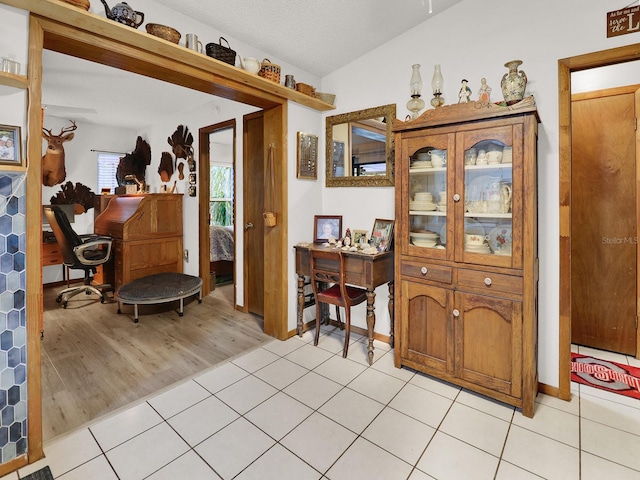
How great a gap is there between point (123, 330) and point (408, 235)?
301 cm

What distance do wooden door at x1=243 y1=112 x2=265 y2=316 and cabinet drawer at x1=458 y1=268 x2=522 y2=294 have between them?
7.27 ft

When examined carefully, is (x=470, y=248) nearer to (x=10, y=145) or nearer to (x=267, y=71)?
(x=267, y=71)

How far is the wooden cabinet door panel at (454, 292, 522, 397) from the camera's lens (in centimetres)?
202

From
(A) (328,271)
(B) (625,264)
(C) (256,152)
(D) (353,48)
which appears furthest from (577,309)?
(C) (256,152)

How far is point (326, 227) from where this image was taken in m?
3.32

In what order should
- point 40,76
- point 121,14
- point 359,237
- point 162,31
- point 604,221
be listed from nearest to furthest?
point 40,76 → point 121,14 → point 162,31 → point 604,221 → point 359,237

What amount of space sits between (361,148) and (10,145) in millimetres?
2501

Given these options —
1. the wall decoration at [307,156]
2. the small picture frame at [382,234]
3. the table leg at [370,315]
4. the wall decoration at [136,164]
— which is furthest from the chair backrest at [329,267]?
the wall decoration at [136,164]

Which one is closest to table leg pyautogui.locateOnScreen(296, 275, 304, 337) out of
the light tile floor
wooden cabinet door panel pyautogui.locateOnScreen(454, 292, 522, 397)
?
the light tile floor

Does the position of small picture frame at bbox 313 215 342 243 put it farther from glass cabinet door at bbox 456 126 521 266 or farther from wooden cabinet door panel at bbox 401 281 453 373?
glass cabinet door at bbox 456 126 521 266

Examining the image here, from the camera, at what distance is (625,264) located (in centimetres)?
273

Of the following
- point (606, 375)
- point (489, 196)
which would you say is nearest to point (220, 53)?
point (489, 196)

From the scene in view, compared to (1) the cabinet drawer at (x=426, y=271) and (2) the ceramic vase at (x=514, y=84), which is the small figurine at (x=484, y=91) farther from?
(1) the cabinet drawer at (x=426, y=271)

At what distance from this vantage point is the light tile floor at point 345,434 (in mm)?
1604
